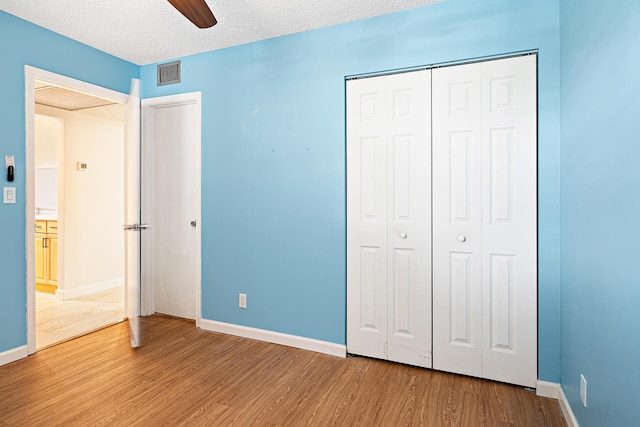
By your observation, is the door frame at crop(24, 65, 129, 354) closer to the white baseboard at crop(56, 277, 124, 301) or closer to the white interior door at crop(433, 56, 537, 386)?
the white baseboard at crop(56, 277, 124, 301)

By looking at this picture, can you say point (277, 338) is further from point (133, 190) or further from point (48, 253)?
point (48, 253)

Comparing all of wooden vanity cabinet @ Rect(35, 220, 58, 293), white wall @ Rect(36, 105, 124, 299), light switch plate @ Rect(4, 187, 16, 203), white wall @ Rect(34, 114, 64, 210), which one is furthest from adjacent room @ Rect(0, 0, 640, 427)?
white wall @ Rect(34, 114, 64, 210)

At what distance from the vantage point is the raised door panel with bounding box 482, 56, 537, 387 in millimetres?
2180

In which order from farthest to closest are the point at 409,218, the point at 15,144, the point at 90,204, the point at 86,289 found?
the point at 90,204 → the point at 86,289 → the point at 15,144 → the point at 409,218

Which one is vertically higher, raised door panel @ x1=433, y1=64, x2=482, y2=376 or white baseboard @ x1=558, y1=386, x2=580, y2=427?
raised door panel @ x1=433, y1=64, x2=482, y2=376

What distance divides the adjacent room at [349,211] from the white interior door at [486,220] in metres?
0.01

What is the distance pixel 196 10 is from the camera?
186cm

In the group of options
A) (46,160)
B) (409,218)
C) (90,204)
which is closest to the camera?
(409,218)

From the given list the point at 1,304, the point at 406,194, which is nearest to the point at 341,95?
the point at 406,194

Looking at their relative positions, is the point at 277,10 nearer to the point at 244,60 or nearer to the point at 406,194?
the point at 244,60

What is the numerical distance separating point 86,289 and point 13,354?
2182 millimetres

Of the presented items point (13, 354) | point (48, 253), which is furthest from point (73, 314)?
point (48, 253)

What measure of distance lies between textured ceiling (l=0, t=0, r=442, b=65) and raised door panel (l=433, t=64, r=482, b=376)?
2.27 feet

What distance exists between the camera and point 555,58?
2119 millimetres
